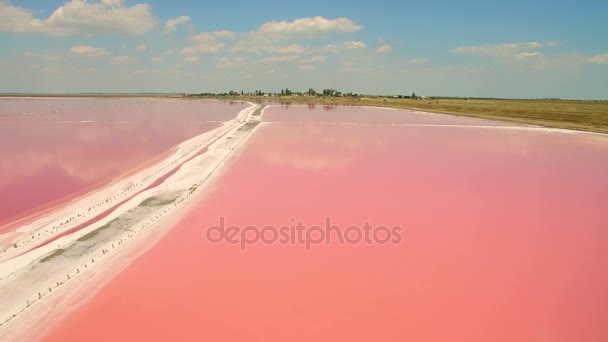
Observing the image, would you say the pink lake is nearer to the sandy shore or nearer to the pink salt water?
the sandy shore

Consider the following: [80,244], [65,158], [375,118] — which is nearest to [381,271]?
[80,244]

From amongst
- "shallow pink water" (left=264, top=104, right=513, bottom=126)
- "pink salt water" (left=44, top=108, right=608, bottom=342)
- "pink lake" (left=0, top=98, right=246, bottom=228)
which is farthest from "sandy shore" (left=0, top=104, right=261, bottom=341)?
"shallow pink water" (left=264, top=104, right=513, bottom=126)

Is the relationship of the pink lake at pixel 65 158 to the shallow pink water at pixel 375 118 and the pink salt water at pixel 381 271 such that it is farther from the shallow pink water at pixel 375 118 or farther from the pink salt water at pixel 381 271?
the shallow pink water at pixel 375 118

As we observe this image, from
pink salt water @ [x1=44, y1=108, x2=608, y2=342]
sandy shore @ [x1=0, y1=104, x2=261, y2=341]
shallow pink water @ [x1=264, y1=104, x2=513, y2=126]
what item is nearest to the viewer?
pink salt water @ [x1=44, y1=108, x2=608, y2=342]

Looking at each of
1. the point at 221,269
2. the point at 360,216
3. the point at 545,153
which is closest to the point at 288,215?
the point at 360,216

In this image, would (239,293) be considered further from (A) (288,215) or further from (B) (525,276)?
(B) (525,276)

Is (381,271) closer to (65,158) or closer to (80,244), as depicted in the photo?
(80,244)
